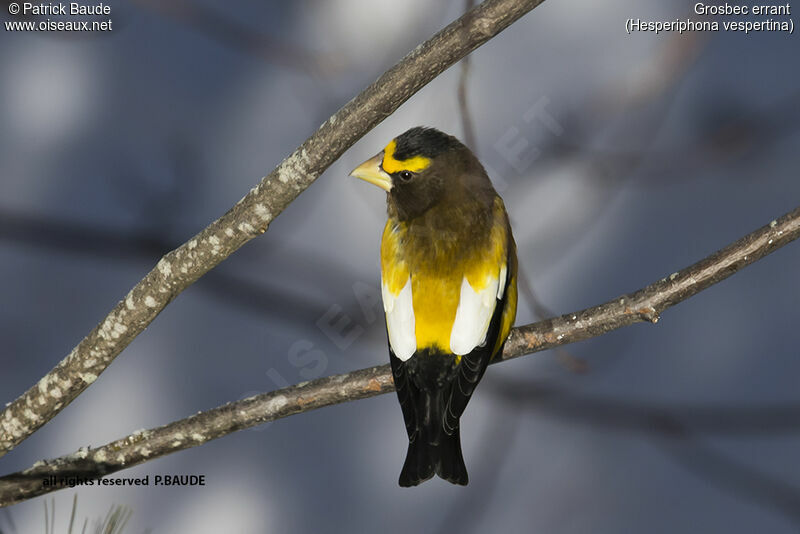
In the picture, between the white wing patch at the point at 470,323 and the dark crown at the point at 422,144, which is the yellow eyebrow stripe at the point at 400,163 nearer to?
the dark crown at the point at 422,144

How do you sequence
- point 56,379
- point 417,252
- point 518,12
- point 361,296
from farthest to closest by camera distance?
point 361,296 → point 417,252 → point 56,379 → point 518,12

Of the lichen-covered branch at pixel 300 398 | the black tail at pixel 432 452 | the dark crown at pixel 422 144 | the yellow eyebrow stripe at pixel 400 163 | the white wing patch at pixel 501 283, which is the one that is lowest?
the black tail at pixel 432 452

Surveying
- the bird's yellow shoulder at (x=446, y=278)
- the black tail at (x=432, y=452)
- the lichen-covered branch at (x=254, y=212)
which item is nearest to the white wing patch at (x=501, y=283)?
the bird's yellow shoulder at (x=446, y=278)

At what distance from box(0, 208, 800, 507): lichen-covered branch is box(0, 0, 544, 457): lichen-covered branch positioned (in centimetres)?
5

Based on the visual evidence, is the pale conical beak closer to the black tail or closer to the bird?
the bird

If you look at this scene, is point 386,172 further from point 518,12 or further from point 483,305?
point 518,12

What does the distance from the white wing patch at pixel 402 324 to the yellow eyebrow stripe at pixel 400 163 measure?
0.39 ft

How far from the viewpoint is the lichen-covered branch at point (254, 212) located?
0.67 meters

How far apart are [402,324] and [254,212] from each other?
224mm

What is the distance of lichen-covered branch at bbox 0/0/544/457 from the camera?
0.67 m

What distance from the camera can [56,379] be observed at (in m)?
0.79

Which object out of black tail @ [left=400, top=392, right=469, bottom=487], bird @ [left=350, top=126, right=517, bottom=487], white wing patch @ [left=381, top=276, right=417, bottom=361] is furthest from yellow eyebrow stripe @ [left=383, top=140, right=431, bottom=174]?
black tail @ [left=400, top=392, right=469, bottom=487]

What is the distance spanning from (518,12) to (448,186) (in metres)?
0.29

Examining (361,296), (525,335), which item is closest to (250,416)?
(525,335)
